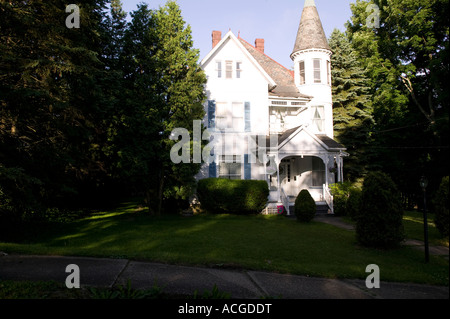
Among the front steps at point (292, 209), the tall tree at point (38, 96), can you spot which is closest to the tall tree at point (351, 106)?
the front steps at point (292, 209)

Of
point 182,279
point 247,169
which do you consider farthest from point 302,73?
point 182,279

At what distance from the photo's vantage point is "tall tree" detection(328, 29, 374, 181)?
23.8 meters

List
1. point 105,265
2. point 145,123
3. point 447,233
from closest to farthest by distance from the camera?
1. point 447,233
2. point 105,265
3. point 145,123

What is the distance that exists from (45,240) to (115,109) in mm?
7536

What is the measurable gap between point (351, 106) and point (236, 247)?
20971 millimetres

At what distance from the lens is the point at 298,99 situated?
1933 centimetres

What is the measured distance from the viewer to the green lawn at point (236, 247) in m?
4.39

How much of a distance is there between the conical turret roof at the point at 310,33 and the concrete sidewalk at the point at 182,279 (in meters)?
19.0

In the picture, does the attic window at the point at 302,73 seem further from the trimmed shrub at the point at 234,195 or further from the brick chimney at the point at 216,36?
the trimmed shrub at the point at 234,195

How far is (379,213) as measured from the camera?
6730 millimetres

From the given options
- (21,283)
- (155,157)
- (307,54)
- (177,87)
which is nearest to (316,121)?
(307,54)

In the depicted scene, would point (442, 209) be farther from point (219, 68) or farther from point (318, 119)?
point (318, 119)

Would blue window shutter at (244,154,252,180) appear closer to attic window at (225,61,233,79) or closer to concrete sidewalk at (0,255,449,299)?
attic window at (225,61,233,79)

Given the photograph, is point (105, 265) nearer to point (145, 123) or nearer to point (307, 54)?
point (145, 123)
